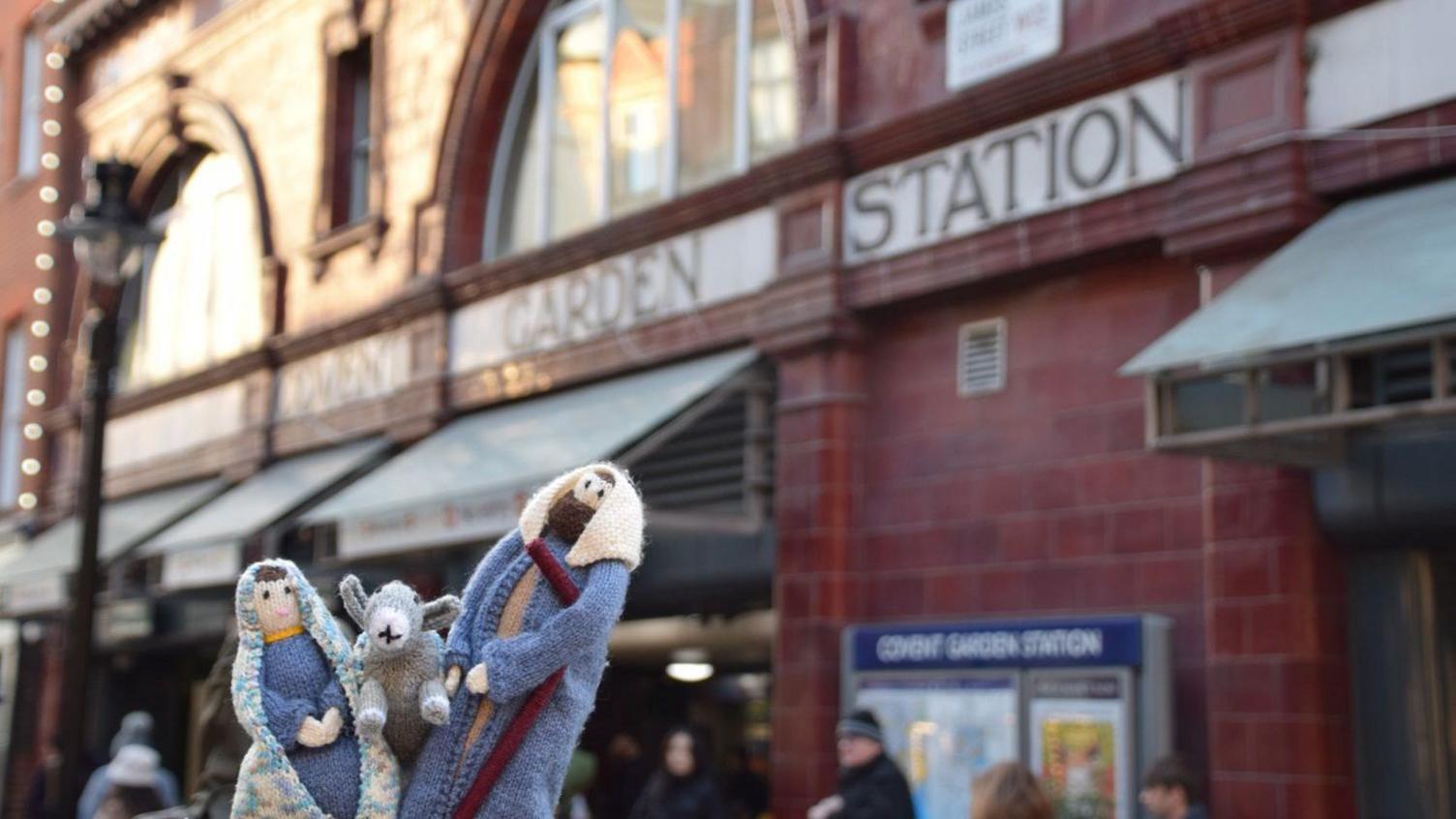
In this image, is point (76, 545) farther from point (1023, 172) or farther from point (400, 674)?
point (400, 674)

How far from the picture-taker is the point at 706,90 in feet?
46.6

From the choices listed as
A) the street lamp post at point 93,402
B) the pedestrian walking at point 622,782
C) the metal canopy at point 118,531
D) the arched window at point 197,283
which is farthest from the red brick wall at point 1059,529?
the metal canopy at point 118,531

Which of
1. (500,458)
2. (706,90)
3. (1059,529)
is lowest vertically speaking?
(1059,529)

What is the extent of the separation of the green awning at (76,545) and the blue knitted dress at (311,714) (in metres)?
15.5

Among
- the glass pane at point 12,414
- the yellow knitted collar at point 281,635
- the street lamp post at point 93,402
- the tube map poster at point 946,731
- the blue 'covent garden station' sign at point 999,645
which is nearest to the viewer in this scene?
the yellow knitted collar at point 281,635

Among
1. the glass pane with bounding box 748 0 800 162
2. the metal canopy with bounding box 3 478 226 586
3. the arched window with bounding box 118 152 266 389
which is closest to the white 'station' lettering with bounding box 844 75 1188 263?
the glass pane with bounding box 748 0 800 162

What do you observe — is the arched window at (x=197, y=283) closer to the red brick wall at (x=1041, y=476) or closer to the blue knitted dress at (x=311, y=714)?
the red brick wall at (x=1041, y=476)

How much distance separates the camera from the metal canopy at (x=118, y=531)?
64.0 feet

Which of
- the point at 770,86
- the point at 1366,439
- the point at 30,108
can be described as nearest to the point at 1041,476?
the point at 1366,439

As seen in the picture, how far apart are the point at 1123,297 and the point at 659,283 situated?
4.26 meters

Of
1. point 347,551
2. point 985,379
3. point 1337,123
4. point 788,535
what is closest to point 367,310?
point 347,551

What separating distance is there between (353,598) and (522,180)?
12.7 metres

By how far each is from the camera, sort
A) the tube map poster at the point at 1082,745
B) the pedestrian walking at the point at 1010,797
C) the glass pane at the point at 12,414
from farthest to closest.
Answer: the glass pane at the point at 12,414 < the tube map poster at the point at 1082,745 < the pedestrian walking at the point at 1010,797

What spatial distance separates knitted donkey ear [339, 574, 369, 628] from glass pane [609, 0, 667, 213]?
34.4 feet
